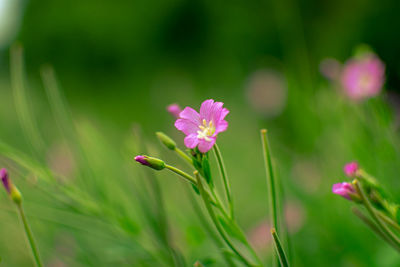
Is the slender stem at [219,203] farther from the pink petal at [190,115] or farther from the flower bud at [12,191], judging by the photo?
the flower bud at [12,191]

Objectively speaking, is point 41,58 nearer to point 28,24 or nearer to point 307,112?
point 28,24

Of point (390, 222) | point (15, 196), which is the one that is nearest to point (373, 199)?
point (390, 222)

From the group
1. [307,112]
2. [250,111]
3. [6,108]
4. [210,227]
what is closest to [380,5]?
[250,111]

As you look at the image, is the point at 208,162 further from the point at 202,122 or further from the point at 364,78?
the point at 364,78

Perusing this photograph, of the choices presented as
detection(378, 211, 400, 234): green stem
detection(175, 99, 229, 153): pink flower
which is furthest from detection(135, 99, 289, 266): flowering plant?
detection(378, 211, 400, 234): green stem

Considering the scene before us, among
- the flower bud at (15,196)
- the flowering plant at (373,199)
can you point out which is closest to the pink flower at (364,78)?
the flowering plant at (373,199)

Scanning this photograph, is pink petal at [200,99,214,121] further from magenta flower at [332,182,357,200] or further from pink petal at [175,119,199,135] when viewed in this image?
magenta flower at [332,182,357,200]
